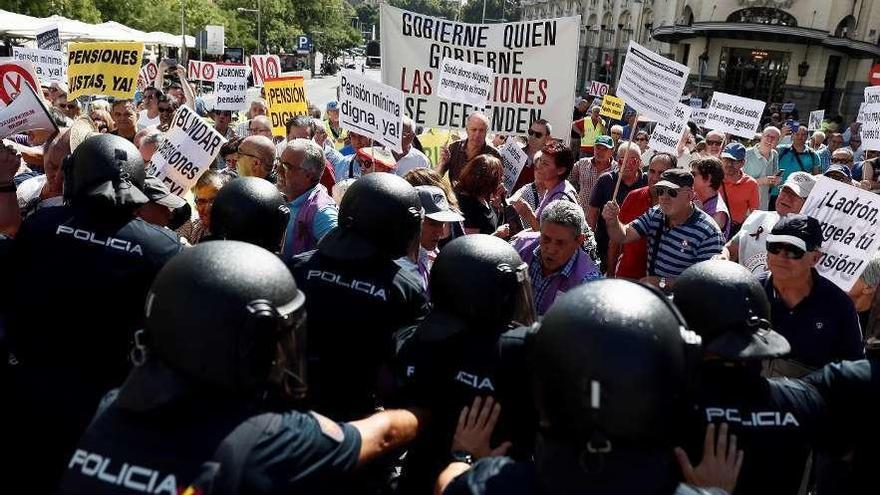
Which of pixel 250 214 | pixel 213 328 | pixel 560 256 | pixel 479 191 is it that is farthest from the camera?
pixel 479 191

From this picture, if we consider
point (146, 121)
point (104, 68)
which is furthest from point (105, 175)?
point (146, 121)

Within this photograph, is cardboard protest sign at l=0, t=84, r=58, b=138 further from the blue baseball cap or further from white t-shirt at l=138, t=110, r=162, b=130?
the blue baseball cap

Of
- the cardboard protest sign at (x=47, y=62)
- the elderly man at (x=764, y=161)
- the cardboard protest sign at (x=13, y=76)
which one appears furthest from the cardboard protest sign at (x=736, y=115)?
the cardboard protest sign at (x=47, y=62)

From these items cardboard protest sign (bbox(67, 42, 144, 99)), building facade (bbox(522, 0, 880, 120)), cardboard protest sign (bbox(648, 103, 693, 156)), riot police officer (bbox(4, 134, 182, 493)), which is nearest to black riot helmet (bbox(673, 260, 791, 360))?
riot police officer (bbox(4, 134, 182, 493))

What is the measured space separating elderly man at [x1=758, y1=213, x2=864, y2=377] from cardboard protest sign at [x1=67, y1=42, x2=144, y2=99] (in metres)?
7.74

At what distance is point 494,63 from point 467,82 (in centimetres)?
38

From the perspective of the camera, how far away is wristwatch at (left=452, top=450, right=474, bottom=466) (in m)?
2.35

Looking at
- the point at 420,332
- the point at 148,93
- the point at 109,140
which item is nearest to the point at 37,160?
the point at 109,140

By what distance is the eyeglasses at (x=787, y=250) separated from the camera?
3689 mm

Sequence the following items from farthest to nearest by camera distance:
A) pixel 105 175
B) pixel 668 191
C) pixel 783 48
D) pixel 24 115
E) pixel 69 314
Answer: pixel 783 48 < pixel 668 191 < pixel 24 115 < pixel 105 175 < pixel 69 314

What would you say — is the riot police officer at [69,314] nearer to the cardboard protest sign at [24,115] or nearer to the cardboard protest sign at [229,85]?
the cardboard protest sign at [24,115]

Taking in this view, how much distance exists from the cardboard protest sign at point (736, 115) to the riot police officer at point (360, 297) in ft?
29.1

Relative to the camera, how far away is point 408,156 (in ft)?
24.0

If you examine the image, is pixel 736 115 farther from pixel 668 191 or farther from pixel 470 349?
pixel 470 349
